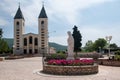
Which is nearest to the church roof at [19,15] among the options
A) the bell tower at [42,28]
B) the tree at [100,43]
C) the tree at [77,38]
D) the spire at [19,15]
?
the spire at [19,15]

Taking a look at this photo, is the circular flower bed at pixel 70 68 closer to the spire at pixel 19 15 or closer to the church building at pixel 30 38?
the church building at pixel 30 38

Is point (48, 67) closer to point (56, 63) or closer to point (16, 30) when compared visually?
point (56, 63)

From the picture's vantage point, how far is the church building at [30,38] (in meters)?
98.2

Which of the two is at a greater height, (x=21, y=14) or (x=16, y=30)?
(x=21, y=14)

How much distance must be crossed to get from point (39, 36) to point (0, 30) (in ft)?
88.6

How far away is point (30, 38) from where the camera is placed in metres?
101

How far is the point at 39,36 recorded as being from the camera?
98938mm

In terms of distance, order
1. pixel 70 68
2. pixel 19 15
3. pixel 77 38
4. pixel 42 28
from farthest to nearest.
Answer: pixel 19 15, pixel 42 28, pixel 77 38, pixel 70 68

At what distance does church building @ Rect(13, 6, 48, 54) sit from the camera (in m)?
98.2

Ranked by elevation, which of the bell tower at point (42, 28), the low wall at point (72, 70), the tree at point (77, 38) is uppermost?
the bell tower at point (42, 28)

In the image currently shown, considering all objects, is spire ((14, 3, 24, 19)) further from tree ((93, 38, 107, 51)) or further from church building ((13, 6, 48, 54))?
tree ((93, 38, 107, 51))

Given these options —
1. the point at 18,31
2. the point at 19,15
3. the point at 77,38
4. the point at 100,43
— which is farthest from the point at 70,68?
the point at 100,43

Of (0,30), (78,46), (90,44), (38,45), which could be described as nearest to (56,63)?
(78,46)

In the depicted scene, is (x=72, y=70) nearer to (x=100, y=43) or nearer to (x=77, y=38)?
(x=77, y=38)
